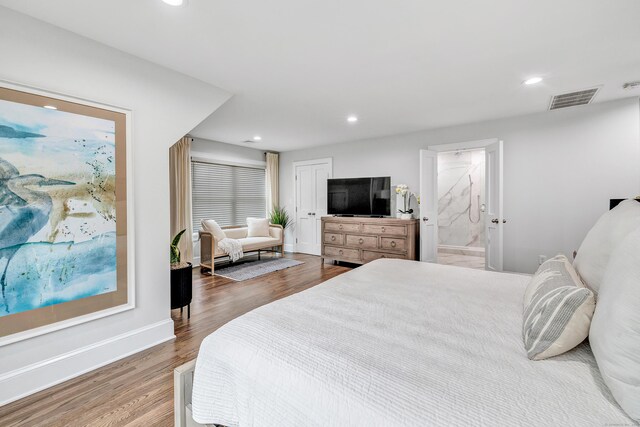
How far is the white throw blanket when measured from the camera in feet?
15.9

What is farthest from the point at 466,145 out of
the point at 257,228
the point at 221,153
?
the point at 221,153

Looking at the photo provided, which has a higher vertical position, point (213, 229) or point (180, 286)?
point (213, 229)

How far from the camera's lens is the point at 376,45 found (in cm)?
212

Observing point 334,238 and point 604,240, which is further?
point 334,238

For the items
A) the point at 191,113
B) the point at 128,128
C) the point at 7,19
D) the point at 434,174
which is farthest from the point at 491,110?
the point at 7,19

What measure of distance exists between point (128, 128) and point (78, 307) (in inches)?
53.9

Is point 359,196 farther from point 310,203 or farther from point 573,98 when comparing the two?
point 573,98

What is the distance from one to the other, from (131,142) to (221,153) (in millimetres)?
3563

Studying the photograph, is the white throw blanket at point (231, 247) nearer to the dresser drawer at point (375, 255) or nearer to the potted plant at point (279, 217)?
the potted plant at point (279, 217)

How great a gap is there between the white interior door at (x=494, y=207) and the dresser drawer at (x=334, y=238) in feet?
7.71

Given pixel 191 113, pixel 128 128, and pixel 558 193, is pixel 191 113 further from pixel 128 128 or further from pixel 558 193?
pixel 558 193

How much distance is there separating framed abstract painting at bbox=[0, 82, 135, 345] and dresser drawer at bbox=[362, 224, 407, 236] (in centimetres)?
356

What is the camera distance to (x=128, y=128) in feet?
7.20

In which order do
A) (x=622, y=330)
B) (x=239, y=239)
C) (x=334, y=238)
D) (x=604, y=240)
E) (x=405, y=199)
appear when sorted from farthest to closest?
1. (x=239, y=239)
2. (x=334, y=238)
3. (x=405, y=199)
4. (x=604, y=240)
5. (x=622, y=330)
